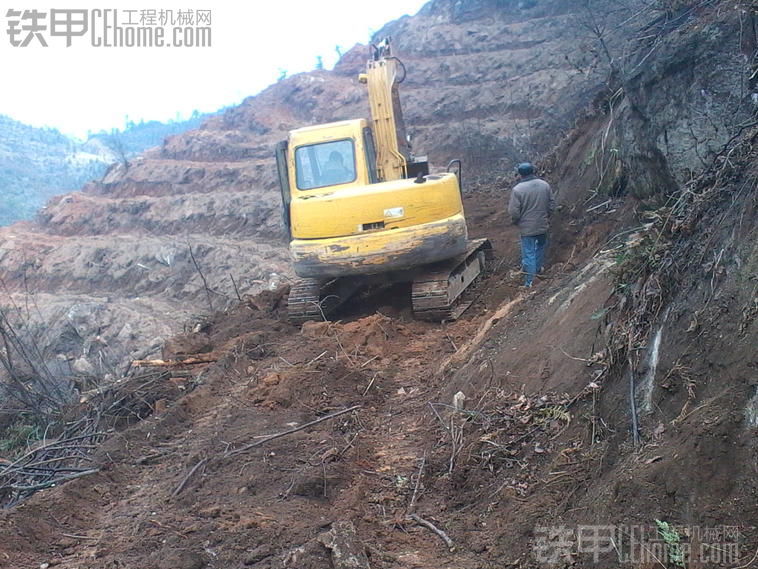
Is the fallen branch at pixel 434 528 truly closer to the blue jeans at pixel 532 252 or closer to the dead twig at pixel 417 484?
the dead twig at pixel 417 484

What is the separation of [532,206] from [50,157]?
42.6 meters

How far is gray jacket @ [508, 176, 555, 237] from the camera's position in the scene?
27.4 ft

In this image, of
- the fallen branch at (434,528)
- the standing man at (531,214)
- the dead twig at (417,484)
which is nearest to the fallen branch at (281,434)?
the dead twig at (417,484)

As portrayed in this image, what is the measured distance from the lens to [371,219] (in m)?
7.80

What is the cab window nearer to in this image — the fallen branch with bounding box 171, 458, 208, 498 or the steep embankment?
the fallen branch with bounding box 171, 458, 208, 498

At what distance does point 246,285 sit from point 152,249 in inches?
224

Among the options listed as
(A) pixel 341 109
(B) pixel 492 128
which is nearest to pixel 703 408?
(B) pixel 492 128

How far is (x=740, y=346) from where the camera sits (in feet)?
9.62

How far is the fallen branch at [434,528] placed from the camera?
3449mm

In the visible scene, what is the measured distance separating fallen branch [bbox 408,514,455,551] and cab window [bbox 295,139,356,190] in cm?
577

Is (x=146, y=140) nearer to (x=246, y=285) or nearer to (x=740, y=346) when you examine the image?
(x=246, y=285)

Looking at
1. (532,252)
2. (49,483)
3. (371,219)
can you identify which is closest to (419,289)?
(371,219)

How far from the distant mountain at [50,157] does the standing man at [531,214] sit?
30020mm

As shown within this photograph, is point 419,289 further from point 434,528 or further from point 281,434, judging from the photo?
point 434,528
